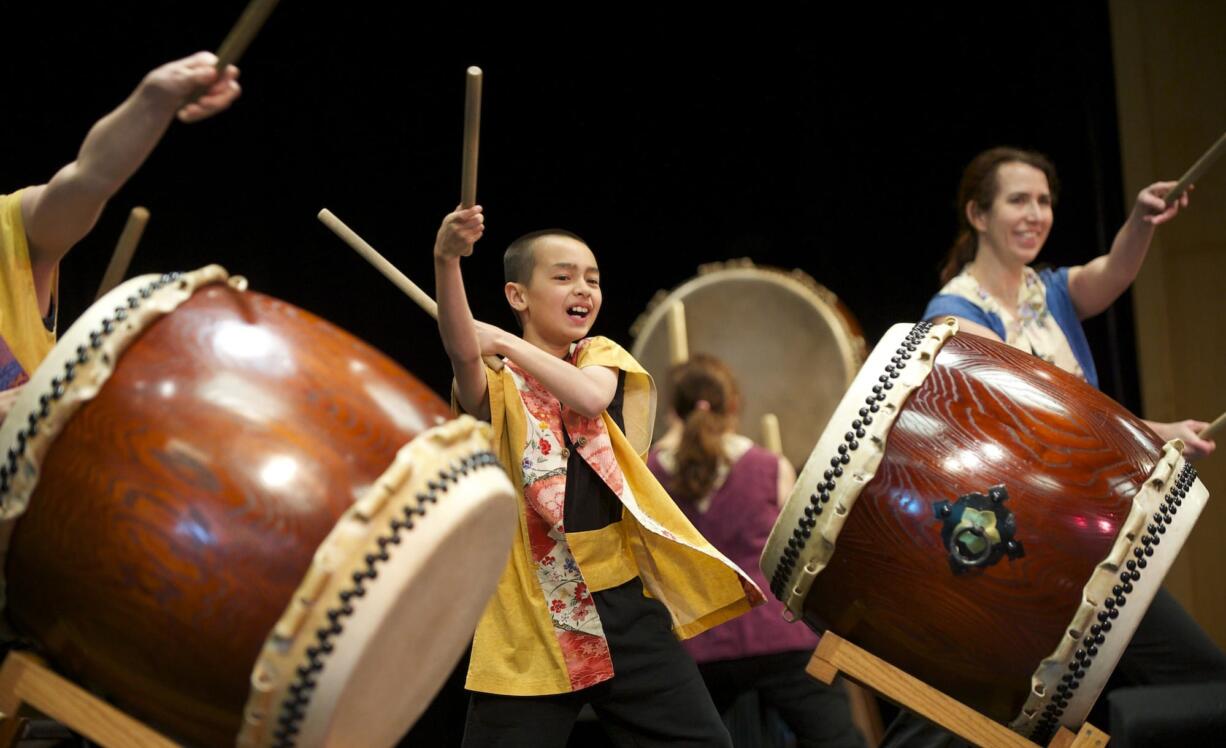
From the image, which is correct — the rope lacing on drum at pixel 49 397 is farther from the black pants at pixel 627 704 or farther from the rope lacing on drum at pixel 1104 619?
the rope lacing on drum at pixel 1104 619

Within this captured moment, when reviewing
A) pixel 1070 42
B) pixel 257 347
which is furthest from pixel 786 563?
pixel 1070 42

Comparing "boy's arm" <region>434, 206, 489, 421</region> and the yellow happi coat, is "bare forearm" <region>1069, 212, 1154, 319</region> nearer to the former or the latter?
the yellow happi coat

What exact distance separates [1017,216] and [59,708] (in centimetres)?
213

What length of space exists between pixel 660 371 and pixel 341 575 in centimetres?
A: 257

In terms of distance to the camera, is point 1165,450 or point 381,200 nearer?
point 1165,450

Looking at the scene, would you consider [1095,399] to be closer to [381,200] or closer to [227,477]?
[227,477]

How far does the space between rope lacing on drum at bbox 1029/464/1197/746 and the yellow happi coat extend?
49 cm

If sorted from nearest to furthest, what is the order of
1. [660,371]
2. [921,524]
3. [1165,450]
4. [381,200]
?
[921,524] → [1165,450] → [381,200] → [660,371]

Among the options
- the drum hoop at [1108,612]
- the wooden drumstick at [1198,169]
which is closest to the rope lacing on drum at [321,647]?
the drum hoop at [1108,612]

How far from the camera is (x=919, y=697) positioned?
1.88m

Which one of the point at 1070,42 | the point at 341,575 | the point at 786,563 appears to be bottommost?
the point at 341,575

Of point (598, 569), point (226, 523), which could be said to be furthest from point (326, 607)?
point (598, 569)

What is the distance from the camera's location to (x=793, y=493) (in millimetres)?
1944

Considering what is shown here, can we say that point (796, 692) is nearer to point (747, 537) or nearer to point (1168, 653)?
point (747, 537)
